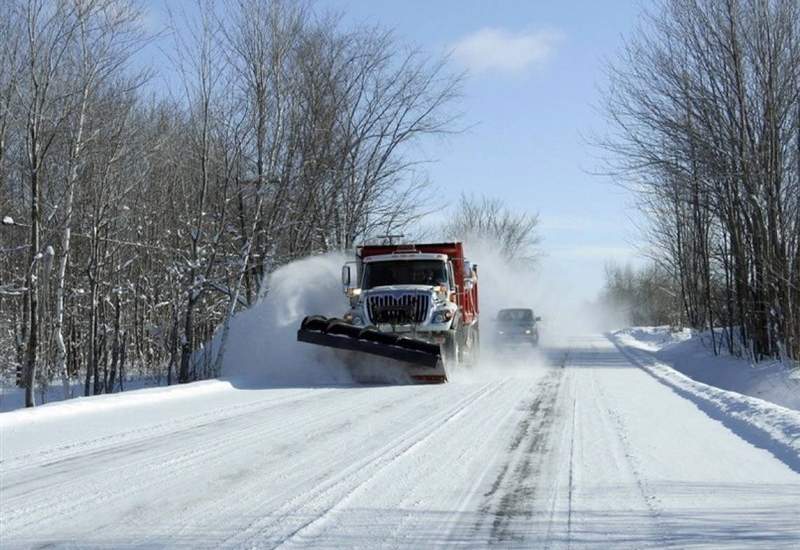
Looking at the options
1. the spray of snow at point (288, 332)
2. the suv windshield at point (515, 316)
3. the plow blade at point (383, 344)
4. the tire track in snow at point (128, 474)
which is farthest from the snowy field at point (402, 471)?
the suv windshield at point (515, 316)

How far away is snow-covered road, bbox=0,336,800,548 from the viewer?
5.59 m

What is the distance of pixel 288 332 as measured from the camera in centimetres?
2067

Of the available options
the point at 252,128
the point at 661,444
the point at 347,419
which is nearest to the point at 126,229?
the point at 252,128

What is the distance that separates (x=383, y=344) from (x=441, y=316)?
6.28 feet

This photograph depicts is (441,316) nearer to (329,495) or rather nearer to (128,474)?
(128,474)

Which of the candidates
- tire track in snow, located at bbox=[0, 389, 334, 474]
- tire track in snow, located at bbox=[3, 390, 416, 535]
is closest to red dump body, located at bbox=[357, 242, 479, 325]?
tire track in snow, located at bbox=[0, 389, 334, 474]

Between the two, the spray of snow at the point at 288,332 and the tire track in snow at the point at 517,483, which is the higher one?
the spray of snow at the point at 288,332

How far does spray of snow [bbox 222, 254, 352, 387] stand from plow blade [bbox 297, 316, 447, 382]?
3.37 feet

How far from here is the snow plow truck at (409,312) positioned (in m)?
18.0

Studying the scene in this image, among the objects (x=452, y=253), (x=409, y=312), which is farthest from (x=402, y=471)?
(x=452, y=253)

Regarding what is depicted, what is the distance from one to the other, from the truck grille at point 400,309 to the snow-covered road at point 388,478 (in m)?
6.02

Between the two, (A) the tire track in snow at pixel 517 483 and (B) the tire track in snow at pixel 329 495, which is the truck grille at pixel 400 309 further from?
(B) the tire track in snow at pixel 329 495

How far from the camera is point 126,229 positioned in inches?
1246

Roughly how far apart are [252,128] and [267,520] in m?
17.3
